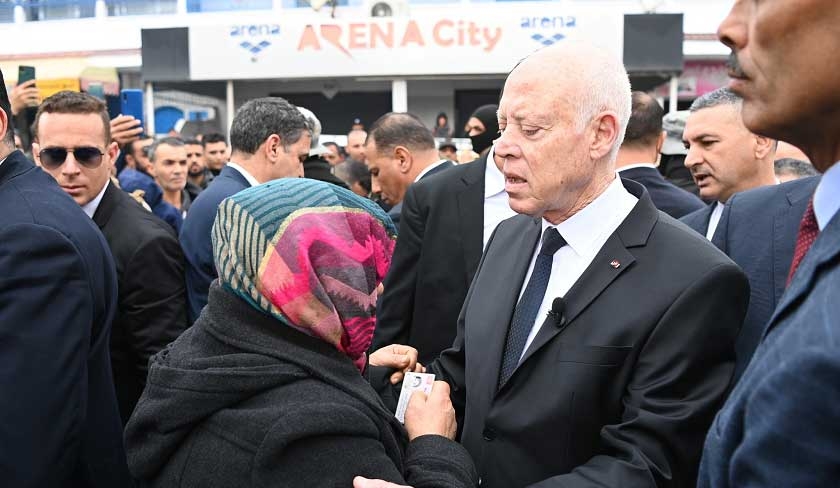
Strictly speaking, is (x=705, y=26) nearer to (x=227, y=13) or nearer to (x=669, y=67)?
(x=669, y=67)

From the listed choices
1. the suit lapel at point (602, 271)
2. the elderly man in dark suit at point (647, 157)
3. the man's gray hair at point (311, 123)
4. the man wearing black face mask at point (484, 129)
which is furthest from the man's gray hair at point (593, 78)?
the man wearing black face mask at point (484, 129)

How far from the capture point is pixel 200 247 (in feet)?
13.3

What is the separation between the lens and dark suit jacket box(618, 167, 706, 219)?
4.10 m

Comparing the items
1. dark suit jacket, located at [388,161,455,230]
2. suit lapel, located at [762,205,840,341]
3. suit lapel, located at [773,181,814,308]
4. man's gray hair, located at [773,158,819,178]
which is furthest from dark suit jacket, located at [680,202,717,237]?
suit lapel, located at [762,205,840,341]

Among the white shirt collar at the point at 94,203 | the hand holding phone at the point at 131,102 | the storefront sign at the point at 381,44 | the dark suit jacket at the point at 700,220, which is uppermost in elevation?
the storefront sign at the point at 381,44

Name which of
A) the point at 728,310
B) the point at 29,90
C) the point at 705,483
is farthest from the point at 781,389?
the point at 29,90

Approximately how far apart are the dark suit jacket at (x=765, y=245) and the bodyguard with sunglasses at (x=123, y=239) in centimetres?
243

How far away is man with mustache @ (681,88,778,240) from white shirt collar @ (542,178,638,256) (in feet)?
5.60

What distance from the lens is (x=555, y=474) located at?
2023 mm

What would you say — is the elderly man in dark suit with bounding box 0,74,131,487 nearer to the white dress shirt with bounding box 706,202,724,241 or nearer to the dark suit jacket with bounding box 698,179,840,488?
the dark suit jacket with bounding box 698,179,840,488

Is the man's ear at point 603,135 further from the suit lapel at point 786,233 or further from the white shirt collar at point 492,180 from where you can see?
the white shirt collar at point 492,180

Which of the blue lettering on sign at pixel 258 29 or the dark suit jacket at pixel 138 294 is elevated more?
the blue lettering on sign at pixel 258 29

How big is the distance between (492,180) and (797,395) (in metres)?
3.08

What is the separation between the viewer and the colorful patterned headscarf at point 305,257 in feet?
5.50
